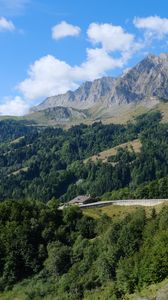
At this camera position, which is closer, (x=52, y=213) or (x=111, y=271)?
(x=111, y=271)

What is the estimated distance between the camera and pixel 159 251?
7038 centimetres

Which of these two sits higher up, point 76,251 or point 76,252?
point 76,251

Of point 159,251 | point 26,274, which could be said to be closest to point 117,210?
point 26,274

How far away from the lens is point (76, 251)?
9925 cm

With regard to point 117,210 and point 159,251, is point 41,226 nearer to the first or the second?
point 117,210

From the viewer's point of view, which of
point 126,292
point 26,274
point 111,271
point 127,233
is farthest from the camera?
point 26,274

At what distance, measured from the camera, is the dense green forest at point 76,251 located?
7225 cm

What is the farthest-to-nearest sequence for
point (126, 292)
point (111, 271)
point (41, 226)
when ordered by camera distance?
point (41, 226), point (111, 271), point (126, 292)

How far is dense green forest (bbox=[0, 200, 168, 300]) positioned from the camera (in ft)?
237

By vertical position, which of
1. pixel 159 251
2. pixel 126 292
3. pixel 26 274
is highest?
pixel 159 251

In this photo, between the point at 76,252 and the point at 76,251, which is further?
the point at 76,251

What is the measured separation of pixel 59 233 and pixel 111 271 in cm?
3006

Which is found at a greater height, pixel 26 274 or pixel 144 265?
pixel 144 265

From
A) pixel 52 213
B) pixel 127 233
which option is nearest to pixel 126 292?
pixel 127 233
